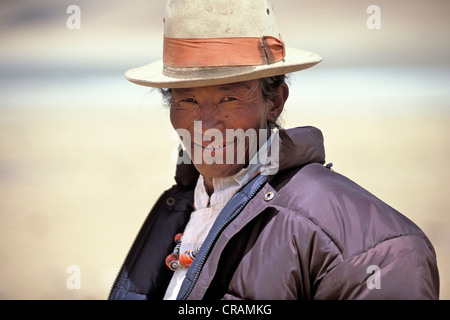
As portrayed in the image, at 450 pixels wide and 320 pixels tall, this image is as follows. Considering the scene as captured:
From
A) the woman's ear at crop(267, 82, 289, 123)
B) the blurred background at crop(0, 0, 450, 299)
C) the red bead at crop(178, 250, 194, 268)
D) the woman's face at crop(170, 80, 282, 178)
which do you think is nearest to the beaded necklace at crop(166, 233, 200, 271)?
the red bead at crop(178, 250, 194, 268)

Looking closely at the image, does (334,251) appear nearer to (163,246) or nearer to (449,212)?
(163,246)

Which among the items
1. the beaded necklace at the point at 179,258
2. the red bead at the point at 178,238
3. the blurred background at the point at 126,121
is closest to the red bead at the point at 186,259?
the beaded necklace at the point at 179,258

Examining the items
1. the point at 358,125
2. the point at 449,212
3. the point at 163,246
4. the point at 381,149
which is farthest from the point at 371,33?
the point at 163,246

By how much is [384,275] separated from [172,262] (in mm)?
892

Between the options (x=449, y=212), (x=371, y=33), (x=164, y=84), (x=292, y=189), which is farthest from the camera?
(x=371, y=33)

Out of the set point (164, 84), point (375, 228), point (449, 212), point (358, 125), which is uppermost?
point (164, 84)

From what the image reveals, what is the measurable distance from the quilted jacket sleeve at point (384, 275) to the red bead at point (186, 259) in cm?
57

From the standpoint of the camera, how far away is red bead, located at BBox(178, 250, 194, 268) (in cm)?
228

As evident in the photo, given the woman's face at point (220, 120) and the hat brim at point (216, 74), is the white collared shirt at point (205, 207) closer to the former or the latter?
the woman's face at point (220, 120)

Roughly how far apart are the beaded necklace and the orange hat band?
649 mm

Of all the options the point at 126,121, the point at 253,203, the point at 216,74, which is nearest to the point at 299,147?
the point at 253,203

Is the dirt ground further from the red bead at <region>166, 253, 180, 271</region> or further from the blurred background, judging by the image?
the red bead at <region>166, 253, 180, 271</region>
